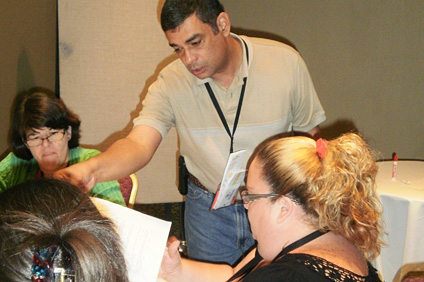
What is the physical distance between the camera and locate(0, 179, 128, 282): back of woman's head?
0.80 meters

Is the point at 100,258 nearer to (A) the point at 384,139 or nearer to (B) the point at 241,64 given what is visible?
(B) the point at 241,64

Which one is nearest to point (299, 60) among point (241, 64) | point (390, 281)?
point (241, 64)

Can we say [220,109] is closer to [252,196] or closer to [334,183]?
[252,196]

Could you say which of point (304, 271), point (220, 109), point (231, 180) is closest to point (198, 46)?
point (220, 109)

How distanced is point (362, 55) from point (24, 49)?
296 centimetres

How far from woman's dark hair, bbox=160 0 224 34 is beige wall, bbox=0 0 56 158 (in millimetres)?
1056

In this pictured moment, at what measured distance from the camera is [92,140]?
3.78m

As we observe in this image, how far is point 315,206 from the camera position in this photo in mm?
1334

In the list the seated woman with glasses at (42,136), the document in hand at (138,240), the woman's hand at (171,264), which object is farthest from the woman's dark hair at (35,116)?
the document in hand at (138,240)

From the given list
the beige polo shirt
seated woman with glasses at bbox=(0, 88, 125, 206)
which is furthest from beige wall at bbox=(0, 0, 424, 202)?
the beige polo shirt

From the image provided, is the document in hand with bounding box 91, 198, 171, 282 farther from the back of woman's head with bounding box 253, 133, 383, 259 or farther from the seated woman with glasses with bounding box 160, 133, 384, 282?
the back of woman's head with bounding box 253, 133, 383, 259

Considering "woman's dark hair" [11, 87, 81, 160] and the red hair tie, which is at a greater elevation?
the red hair tie

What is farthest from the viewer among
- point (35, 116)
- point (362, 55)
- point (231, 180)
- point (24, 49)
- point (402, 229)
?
point (362, 55)

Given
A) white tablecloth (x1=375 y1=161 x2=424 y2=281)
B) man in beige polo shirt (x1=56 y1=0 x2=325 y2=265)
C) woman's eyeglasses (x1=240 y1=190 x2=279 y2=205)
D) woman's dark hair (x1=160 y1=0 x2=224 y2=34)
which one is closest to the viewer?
woman's eyeglasses (x1=240 y1=190 x2=279 y2=205)
